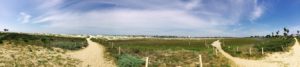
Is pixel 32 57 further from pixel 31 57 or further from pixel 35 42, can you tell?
pixel 35 42

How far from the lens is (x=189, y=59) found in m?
57.6

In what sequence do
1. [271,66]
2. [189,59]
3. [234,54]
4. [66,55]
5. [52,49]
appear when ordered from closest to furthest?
[271,66]
[189,59]
[66,55]
[52,49]
[234,54]

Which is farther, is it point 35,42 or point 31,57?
point 35,42

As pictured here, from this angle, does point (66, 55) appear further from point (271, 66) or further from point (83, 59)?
point (271, 66)

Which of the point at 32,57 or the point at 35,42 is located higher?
the point at 35,42

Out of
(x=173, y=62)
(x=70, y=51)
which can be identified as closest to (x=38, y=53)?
(x=70, y=51)

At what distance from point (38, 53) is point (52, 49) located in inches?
235

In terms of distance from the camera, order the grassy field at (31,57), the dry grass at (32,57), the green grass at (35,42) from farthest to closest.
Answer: the green grass at (35,42) → the grassy field at (31,57) → the dry grass at (32,57)

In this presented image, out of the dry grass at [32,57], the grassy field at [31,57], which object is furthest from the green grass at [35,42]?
the dry grass at [32,57]

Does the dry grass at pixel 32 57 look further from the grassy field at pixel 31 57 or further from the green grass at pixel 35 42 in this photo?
the green grass at pixel 35 42

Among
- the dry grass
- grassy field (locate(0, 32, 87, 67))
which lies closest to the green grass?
grassy field (locate(0, 32, 87, 67))

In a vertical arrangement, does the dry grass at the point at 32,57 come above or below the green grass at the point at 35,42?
below

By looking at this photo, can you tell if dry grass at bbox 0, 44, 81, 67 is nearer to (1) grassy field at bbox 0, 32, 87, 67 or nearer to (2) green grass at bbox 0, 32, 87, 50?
(1) grassy field at bbox 0, 32, 87, 67

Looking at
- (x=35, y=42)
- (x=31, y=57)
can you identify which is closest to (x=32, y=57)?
(x=31, y=57)
